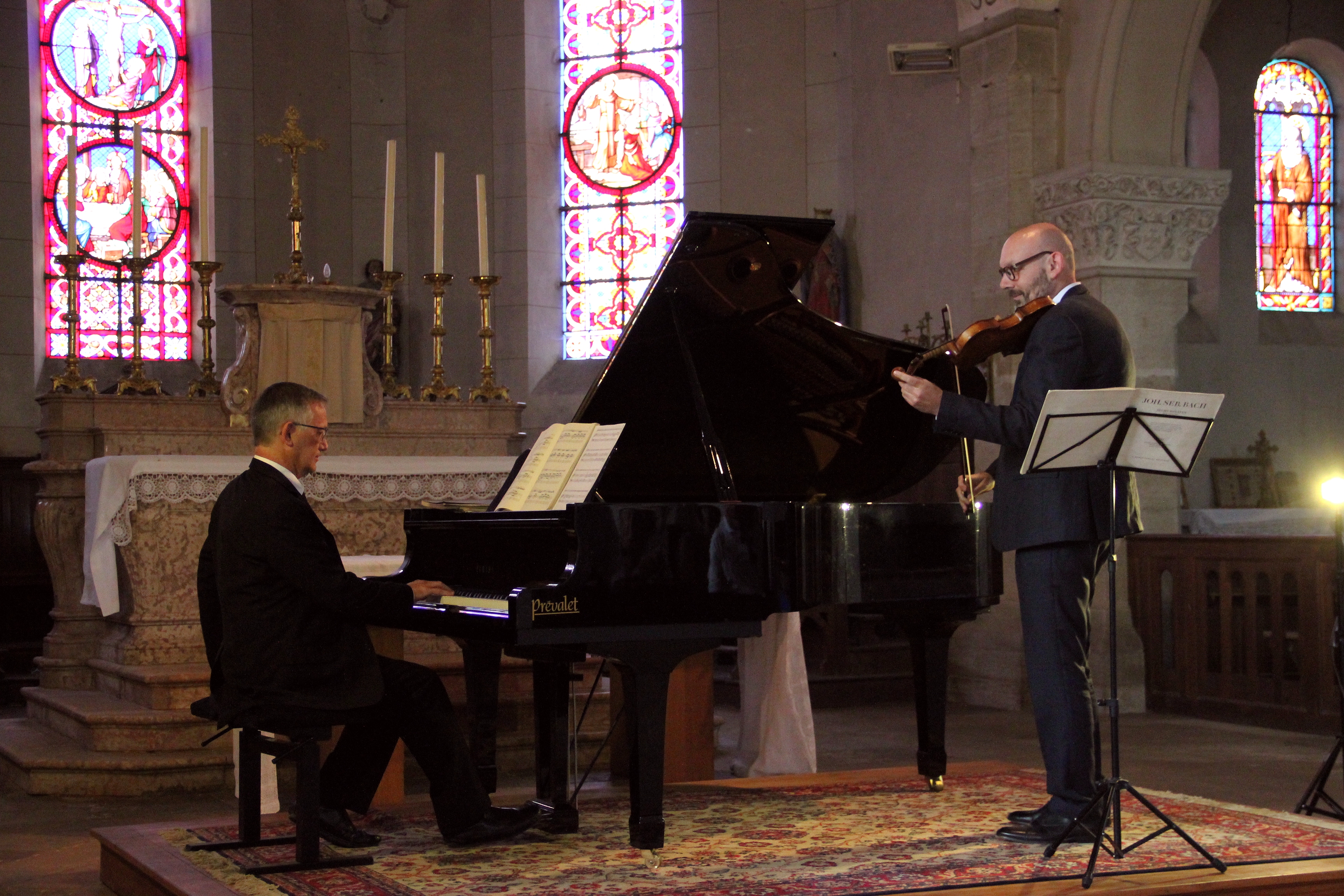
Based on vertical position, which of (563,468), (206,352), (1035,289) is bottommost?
(563,468)

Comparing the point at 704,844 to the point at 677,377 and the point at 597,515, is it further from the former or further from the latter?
the point at 677,377

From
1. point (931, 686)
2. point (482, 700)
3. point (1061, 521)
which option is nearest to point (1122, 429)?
point (1061, 521)

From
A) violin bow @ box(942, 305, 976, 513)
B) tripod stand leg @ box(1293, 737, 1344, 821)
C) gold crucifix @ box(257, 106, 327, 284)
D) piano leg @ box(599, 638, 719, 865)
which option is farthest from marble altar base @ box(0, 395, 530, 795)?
tripod stand leg @ box(1293, 737, 1344, 821)

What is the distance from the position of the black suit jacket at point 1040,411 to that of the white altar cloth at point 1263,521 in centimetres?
641

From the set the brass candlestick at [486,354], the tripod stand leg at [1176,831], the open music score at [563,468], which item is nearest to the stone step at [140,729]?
the brass candlestick at [486,354]

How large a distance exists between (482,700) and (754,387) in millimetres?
1314

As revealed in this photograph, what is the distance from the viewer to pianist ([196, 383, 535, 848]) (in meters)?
4.04

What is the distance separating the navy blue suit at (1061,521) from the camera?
4152 millimetres

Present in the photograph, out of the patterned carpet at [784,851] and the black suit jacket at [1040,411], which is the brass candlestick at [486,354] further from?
the black suit jacket at [1040,411]

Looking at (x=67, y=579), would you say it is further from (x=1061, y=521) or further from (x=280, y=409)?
(x=1061, y=521)

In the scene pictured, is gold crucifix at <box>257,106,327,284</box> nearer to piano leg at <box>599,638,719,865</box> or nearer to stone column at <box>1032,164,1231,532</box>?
piano leg at <box>599,638,719,865</box>

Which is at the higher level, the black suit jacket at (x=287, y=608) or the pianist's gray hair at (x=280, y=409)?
the pianist's gray hair at (x=280, y=409)

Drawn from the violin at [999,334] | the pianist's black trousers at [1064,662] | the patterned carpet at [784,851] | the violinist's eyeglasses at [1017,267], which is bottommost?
the patterned carpet at [784,851]

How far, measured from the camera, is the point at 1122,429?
383 cm
